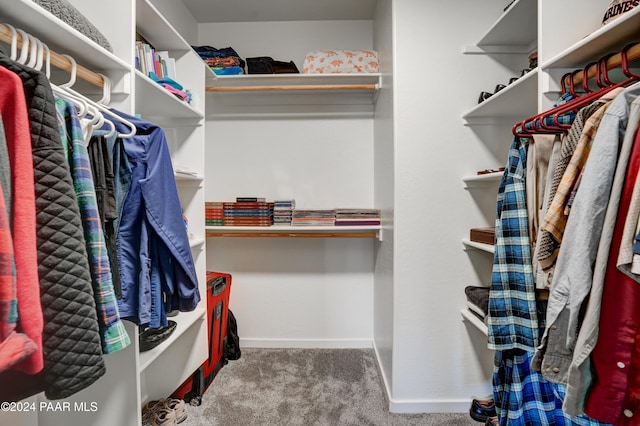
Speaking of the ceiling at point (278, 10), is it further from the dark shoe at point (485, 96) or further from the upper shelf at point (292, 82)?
the dark shoe at point (485, 96)

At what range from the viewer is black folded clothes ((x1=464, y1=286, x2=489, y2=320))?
1453 millimetres

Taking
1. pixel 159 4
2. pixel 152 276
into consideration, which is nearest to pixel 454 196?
pixel 152 276

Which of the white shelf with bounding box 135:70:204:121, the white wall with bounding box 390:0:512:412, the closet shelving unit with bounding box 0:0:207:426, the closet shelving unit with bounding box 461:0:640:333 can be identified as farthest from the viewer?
the white wall with bounding box 390:0:512:412

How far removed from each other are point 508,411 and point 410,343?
25.1 inches

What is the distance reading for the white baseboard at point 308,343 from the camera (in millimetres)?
2375

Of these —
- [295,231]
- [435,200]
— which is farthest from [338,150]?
[435,200]

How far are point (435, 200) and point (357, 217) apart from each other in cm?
60

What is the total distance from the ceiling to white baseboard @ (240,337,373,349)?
2.46 m

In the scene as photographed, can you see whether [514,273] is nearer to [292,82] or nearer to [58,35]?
[58,35]

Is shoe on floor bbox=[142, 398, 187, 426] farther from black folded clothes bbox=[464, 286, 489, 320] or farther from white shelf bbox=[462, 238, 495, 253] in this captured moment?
white shelf bbox=[462, 238, 495, 253]

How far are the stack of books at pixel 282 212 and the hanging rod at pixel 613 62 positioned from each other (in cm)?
161

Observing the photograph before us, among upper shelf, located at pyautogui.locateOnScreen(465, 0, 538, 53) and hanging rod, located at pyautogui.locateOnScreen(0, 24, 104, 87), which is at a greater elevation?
upper shelf, located at pyautogui.locateOnScreen(465, 0, 538, 53)

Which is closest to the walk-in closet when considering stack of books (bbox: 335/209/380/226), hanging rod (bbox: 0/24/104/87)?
hanging rod (bbox: 0/24/104/87)

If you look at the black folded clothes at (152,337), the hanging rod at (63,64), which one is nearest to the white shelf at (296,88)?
the hanging rod at (63,64)
